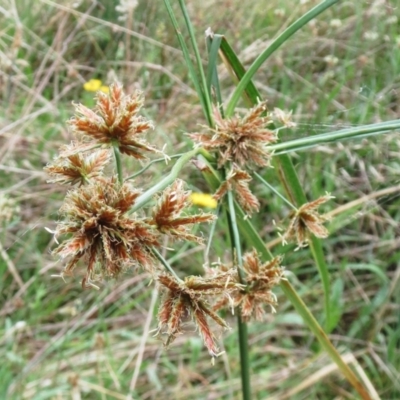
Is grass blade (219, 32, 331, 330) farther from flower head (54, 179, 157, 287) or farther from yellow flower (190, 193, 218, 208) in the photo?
yellow flower (190, 193, 218, 208)

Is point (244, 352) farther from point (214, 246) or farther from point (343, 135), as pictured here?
point (214, 246)

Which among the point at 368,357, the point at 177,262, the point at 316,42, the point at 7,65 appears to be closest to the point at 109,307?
the point at 177,262

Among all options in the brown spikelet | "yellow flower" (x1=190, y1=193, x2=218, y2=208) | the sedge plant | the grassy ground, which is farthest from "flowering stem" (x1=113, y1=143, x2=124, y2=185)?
"yellow flower" (x1=190, y1=193, x2=218, y2=208)

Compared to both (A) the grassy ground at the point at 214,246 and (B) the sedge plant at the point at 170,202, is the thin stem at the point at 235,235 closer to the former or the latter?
(B) the sedge plant at the point at 170,202

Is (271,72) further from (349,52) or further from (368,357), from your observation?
(368,357)

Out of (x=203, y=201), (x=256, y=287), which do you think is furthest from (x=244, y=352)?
(x=203, y=201)

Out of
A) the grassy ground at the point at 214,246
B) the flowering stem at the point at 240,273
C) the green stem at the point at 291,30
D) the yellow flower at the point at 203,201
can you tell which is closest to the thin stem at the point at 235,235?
the flowering stem at the point at 240,273
